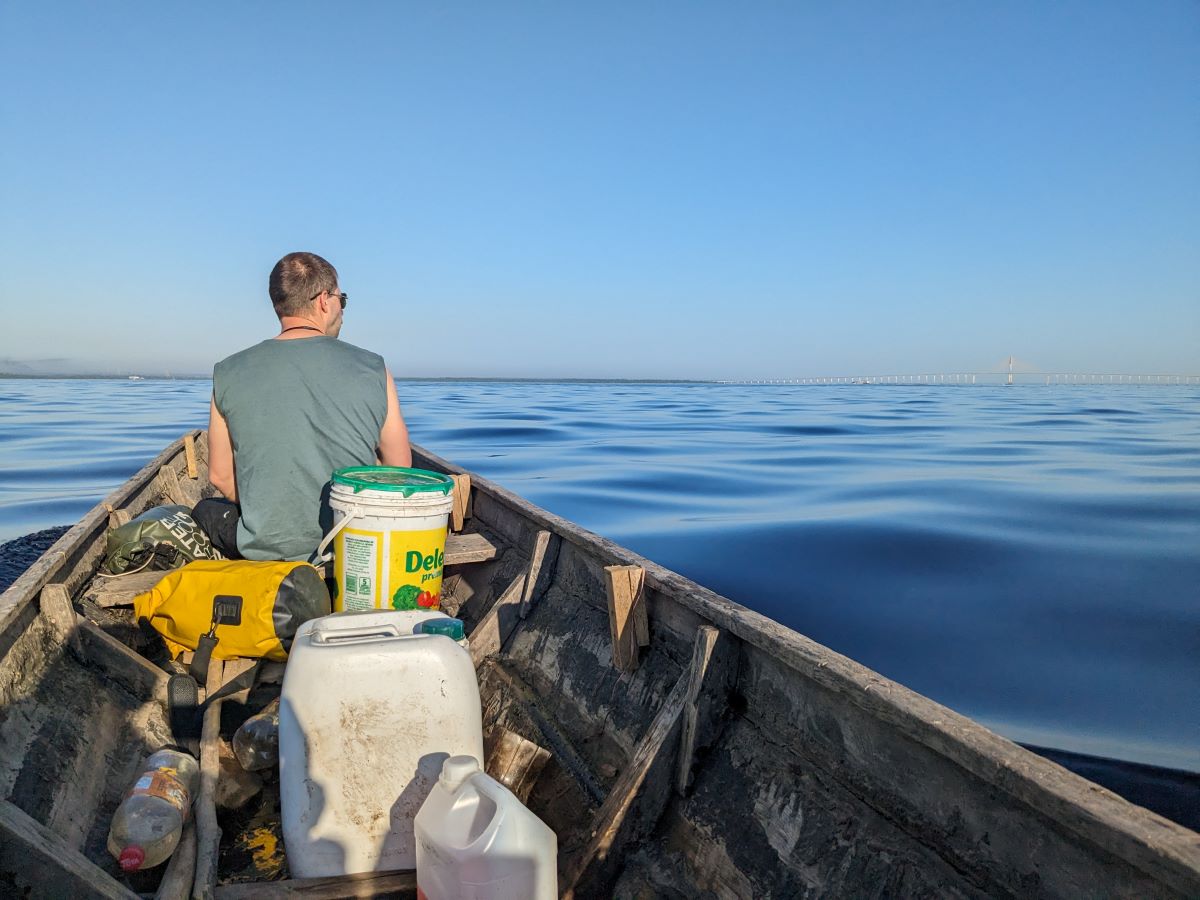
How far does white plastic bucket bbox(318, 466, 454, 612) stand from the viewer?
3209mm

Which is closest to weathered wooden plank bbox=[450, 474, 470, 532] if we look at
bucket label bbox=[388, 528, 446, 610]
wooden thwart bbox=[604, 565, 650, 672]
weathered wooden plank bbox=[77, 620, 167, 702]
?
bucket label bbox=[388, 528, 446, 610]

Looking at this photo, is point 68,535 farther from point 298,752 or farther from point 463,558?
point 298,752

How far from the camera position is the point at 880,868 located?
179 cm

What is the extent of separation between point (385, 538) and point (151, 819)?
4.27 ft

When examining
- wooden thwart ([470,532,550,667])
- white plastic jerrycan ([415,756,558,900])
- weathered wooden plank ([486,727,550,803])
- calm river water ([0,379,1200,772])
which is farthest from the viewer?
calm river water ([0,379,1200,772])

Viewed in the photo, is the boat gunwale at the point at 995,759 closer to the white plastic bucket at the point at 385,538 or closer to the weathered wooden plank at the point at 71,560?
the white plastic bucket at the point at 385,538

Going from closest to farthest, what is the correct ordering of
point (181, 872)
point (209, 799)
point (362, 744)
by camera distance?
point (181, 872), point (362, 744), point (209, 799)

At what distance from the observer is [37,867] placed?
65.6 inches

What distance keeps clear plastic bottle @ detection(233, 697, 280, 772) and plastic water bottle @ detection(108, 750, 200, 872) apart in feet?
1.11

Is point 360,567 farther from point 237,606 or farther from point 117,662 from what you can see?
point 117,662

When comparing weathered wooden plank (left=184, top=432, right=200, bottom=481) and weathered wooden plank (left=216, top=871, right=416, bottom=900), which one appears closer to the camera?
weathered wooden plank (left=216, top=871, right=416, bottom=900)

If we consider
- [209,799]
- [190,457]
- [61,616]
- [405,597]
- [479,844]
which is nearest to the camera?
[479,844]

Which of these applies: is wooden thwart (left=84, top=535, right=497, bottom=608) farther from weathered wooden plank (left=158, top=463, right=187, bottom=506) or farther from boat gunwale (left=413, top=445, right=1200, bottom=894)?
weathered wooden plank (left=158, top=463, right=187, bottom=506)

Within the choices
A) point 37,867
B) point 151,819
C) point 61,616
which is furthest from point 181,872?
point 61,616
